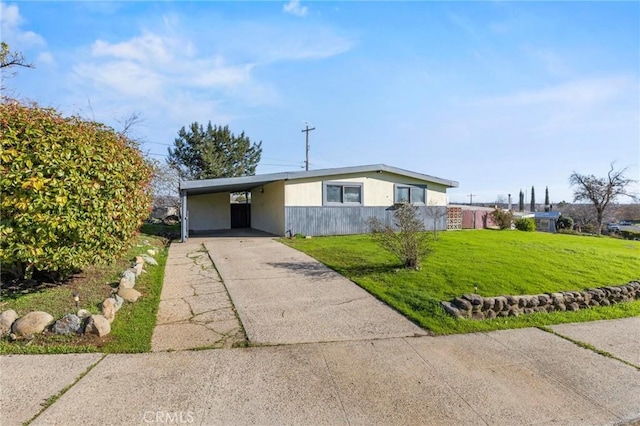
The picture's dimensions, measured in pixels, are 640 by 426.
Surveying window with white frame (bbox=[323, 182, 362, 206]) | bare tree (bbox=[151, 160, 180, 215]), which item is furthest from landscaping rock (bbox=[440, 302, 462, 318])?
bare tree (bbox=[151, 160, 180, 215])

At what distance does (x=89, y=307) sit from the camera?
4344 millimetres

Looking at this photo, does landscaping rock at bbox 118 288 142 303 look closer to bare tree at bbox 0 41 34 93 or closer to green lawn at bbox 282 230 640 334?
green lawn at bbox 282 230 640 334

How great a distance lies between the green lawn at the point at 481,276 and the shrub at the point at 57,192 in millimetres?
4265

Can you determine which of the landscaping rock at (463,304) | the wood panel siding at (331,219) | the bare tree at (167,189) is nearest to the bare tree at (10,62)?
the wood panel siding at (331,219)

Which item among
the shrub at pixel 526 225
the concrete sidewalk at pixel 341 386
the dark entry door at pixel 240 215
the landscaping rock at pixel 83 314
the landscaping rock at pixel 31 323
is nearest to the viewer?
the concrete sidewalk at pixel 341 386

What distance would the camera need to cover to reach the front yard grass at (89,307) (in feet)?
11.1

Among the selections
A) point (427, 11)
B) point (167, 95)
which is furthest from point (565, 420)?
point (167, 95)

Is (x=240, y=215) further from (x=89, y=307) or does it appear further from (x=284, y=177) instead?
(x=89, y=307)

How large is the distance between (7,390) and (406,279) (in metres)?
5.37

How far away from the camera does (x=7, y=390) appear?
2619mm

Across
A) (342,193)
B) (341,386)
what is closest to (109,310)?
(341,386)

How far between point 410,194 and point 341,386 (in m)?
14.1

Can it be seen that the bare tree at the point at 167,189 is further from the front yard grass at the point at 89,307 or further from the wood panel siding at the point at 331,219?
the front yard grass at the point at 89,307

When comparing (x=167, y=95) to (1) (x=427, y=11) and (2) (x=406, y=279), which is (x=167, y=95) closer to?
(1) (x=427, y=11)
